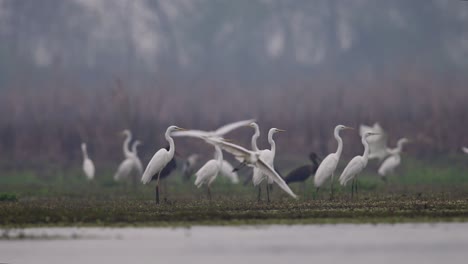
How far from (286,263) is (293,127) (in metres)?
31.2

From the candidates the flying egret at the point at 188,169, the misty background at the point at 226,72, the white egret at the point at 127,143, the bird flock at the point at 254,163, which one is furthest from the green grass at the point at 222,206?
the misty background at the point at 226,72

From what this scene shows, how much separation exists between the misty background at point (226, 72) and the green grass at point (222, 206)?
41.8ft

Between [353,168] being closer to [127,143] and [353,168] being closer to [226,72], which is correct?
[127,143]

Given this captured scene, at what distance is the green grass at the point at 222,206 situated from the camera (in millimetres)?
17688

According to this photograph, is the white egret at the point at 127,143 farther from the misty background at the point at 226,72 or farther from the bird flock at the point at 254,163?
the misty background at the point at 226,72

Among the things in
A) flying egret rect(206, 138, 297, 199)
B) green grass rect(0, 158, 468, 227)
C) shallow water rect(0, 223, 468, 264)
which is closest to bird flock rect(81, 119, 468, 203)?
flying egret rect(206, 138, 297, 199)

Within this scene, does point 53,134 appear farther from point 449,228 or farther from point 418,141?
point 449,228

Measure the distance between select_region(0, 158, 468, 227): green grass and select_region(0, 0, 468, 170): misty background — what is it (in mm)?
12753

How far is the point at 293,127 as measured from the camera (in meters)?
45.3

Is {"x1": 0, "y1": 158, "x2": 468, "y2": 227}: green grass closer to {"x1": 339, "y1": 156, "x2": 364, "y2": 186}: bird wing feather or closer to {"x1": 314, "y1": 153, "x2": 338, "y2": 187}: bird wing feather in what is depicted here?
{"x1": 314, "y1": 153, "x2": 338, "y2": 187}: bird wing feather

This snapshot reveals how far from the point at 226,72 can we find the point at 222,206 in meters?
39.3

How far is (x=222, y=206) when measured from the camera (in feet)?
66.1

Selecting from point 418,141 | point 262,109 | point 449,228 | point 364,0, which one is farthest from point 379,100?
point 449,228

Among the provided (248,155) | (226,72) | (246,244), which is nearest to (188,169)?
(248,155)
